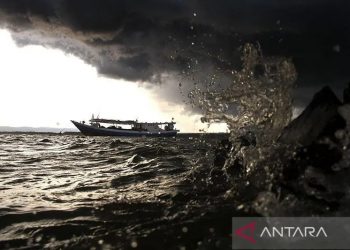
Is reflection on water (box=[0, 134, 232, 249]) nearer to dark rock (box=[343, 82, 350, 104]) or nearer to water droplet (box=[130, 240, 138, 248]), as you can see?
water droplet (box=[130, 240, 138, 248])

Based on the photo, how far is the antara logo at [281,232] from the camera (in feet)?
18.2

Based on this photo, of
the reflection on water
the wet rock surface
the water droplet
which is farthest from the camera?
the wet rock surface

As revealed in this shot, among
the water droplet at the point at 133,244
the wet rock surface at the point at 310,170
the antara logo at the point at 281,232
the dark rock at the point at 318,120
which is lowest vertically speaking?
the water droplet at the point at 133,244

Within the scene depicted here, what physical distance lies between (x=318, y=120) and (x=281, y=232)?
8.37ft

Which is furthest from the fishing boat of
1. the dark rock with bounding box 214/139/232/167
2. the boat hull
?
the dark rock with bounding box 214/139/232/167

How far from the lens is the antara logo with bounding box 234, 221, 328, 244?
219 inches

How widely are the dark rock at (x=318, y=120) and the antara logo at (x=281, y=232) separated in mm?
1905

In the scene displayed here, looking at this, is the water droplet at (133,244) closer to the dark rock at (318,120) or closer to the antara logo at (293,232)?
the antara logo at (293,232)

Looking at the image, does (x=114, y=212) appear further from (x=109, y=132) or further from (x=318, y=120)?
(x=109, y=132)

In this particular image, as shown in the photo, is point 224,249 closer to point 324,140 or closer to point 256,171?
point 324,140

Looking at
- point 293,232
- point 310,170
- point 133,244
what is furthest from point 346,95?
point 133,244

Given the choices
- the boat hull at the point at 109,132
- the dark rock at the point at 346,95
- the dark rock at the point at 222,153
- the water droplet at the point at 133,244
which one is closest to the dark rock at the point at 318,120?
the dark rock at the point at 346,95

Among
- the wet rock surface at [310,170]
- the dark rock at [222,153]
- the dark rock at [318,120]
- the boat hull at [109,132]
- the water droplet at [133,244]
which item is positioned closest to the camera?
the water droplet at [133,244]

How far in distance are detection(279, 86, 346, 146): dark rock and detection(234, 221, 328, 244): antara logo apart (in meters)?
1.91
